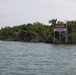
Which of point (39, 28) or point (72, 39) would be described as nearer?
point (72, 39)

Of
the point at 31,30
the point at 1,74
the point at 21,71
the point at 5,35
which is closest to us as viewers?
the point at 1,74

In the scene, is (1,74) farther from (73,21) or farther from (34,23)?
(34,23)

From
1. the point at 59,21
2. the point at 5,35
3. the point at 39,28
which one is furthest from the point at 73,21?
the point at 5,35

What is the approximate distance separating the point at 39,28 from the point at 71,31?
27.8m

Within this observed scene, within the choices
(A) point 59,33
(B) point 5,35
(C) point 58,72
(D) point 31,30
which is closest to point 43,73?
(C) point 58,72

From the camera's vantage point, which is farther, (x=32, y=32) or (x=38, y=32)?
(x=38, y=32)

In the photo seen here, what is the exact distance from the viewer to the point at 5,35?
178250mm

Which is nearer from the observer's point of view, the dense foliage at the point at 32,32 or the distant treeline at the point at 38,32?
the distant treeline at the point at 38,32

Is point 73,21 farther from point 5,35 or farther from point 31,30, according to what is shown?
point 5,35

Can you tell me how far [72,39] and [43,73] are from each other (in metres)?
98.6

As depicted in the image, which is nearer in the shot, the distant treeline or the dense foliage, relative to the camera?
the distant treeline

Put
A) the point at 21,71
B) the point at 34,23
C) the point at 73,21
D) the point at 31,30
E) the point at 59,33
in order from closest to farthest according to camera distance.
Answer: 1. the point at 21,71
2. the point at 59,33
3. the point at 73,21
4. the point at 31,30
5. the point at 34,23

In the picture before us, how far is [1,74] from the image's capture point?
85.7 feet

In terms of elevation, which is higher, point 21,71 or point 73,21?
point 73,21
